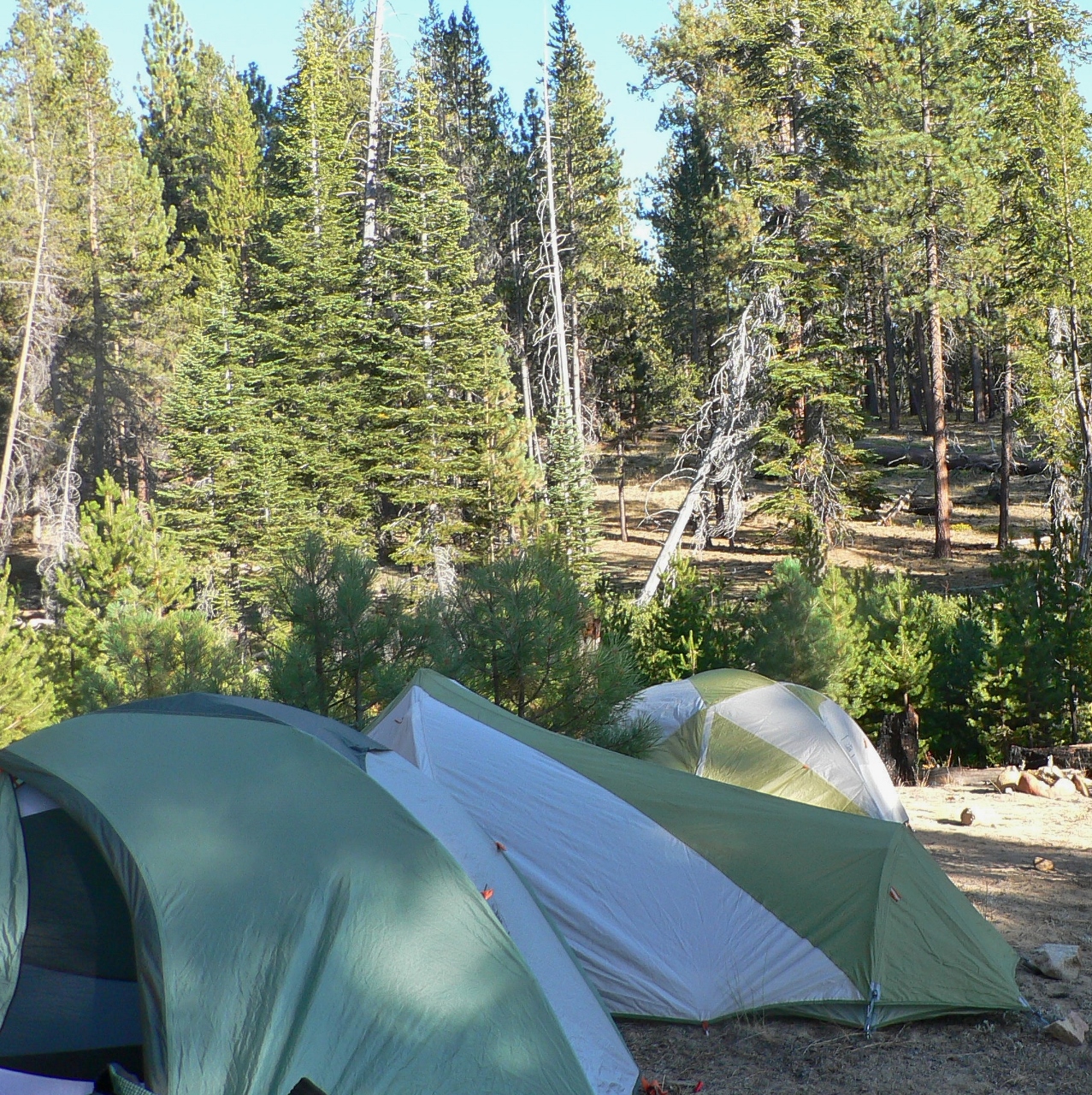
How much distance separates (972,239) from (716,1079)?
64.3ft

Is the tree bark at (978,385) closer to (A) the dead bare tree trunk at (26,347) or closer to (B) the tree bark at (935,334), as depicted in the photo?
(B) the tree bark at (935,334)

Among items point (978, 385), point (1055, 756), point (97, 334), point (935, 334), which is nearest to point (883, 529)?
point (935, 334)

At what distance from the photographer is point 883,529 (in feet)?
87.8

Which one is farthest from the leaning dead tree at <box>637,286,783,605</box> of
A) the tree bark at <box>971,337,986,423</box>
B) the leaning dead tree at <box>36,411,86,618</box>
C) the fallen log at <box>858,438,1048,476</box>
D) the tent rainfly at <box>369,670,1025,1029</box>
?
the tree bark at <box>971,337,986,423</box>

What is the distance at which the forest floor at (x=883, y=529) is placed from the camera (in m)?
23.1

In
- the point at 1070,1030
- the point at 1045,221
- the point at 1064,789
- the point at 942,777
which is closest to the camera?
the point at 1070,1030

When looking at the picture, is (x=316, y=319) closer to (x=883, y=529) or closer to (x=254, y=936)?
(x=883, y=529)

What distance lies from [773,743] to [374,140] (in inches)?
899

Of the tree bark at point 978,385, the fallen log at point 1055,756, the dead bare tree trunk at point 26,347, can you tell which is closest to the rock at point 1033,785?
the fallen log at point 1055,756

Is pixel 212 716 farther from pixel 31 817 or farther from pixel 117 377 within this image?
pixel 117 377

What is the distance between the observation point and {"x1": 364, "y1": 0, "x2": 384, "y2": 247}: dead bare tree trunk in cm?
2592

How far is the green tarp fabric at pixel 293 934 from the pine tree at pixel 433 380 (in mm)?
18818

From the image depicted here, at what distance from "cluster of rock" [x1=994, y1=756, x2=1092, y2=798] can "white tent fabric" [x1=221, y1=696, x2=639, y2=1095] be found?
6659mm

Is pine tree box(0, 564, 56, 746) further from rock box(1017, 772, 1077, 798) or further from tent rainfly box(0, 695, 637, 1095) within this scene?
rock box(1017, 772, 1077, 798)
